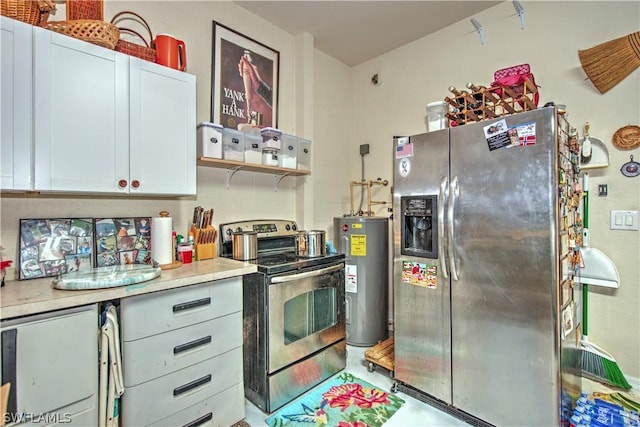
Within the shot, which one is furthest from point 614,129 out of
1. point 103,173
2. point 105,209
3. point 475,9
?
point 105,209

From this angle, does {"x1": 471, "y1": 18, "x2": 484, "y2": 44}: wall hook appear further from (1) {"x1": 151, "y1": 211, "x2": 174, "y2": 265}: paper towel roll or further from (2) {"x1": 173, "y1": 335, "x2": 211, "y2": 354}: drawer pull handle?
(2) {"x1": 173, "y1": 335, "x2": 211, "y2": 354}: drawer pull handle

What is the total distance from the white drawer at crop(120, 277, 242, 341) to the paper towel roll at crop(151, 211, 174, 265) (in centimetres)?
38

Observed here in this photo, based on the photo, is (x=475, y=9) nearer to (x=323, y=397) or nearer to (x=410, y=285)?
(x=410, y=285)

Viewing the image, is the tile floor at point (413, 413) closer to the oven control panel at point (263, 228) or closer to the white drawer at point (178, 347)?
the white drawer at point (178, 347)

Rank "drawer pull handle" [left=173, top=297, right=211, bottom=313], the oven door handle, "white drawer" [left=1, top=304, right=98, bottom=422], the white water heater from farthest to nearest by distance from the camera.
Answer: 1. the white water heater
2. the oven door handle
3. "drawer pull handle" [left=173, top=297, right=211, bottom=313]
4. "white drawer" [left=1, top=304, right=98, bottom=422]

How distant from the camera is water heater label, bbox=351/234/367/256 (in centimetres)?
285

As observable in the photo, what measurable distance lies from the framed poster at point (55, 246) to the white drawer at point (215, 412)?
3.02ft

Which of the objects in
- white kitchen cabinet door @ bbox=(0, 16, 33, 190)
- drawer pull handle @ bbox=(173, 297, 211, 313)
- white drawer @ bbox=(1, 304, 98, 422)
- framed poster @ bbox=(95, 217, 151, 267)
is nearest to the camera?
white drawer @ bbox=(1, 304, 98, 422)

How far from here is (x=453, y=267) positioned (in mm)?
1804

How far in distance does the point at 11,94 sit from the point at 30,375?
1.13 meters

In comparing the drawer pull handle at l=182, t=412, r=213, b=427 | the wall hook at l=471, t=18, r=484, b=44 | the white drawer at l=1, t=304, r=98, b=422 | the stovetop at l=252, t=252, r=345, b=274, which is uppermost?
the wall hook at l=471, t=18, r=484, b=44

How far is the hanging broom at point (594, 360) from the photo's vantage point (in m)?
2.01

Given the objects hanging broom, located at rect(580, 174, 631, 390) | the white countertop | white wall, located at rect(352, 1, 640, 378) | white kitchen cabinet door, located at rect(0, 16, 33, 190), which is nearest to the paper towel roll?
the white countertop

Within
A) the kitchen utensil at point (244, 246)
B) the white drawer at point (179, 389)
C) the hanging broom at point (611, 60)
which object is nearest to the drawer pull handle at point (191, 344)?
the white drawer at point (179, 389)
